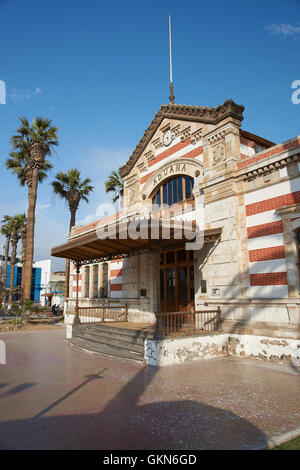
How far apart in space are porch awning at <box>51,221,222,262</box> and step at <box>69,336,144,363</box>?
11.8 ft

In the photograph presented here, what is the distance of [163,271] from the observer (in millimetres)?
13859

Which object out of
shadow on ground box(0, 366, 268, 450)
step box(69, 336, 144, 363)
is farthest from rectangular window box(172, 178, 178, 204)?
shadow on ground box(0, 366, 268, 450)

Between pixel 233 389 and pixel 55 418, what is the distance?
348 cm

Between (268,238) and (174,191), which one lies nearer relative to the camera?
(268,238)

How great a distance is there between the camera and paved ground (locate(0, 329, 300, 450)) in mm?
4102

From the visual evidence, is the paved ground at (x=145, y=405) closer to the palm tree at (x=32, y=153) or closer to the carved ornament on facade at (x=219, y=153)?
the carved ornament on facade at (x=219, y=153)

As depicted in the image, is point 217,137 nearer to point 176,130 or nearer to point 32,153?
point 176,130

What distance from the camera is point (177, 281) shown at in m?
13.0

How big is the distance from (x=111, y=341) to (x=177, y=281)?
384 centimetres

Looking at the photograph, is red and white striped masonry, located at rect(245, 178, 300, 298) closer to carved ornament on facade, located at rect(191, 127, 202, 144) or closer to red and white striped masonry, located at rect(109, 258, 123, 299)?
carved ornament on facade, located at rect(191, 127, 202, 144)

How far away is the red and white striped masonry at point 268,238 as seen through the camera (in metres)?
8.99

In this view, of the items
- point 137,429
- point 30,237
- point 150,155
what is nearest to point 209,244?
point 150,155

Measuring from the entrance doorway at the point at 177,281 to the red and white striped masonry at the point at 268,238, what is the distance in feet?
9.99
